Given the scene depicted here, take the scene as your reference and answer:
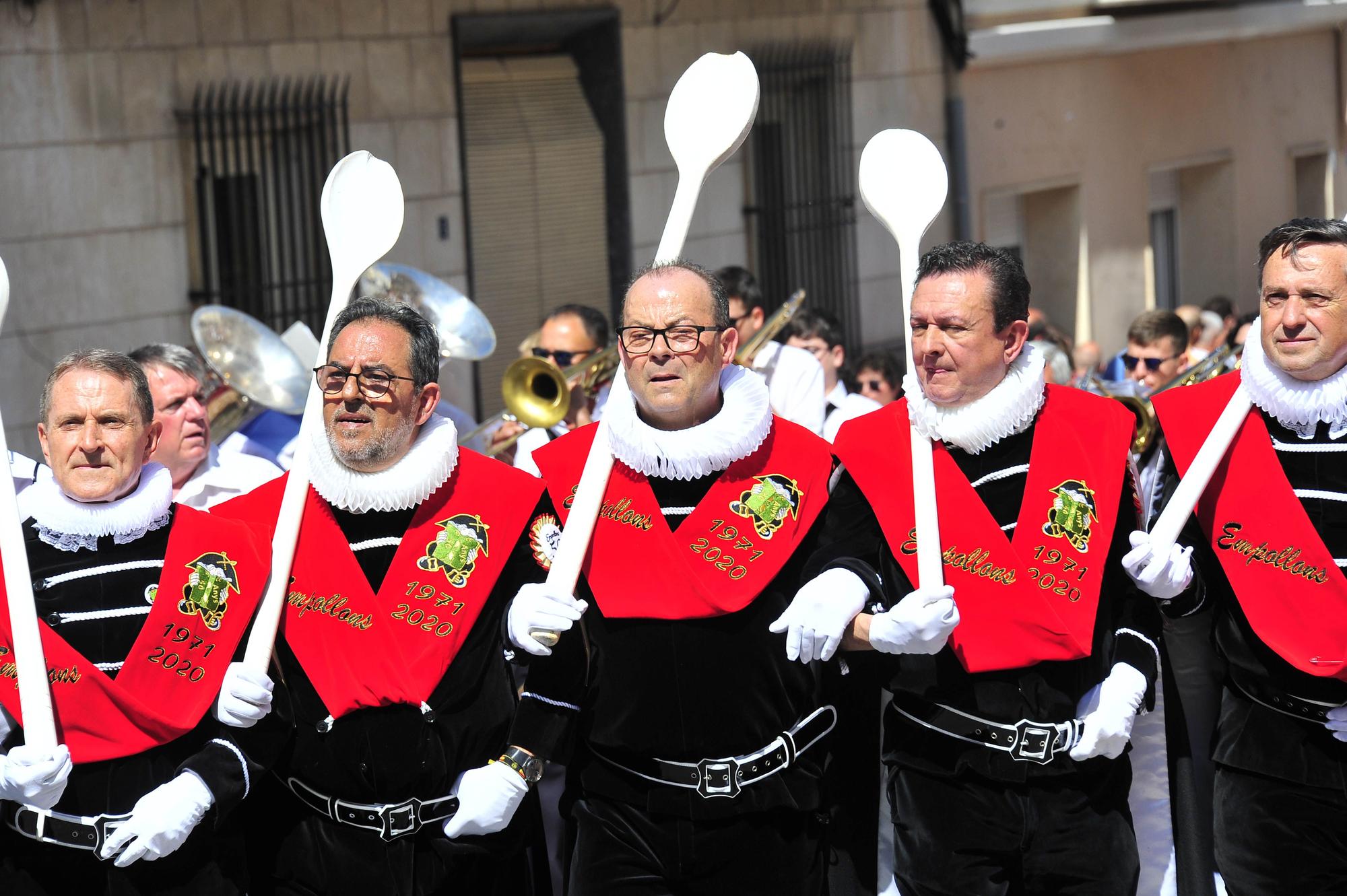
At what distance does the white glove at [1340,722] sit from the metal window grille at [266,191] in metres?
7.11

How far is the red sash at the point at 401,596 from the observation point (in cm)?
400

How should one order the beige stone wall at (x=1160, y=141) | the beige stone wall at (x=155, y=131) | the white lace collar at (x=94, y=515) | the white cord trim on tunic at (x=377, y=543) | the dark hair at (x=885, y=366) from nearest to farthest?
1. the white lace collar at (x=94, y=515)
2. the white cord trim on tunic at (x=377, y=543)
3. the dark hair at (x=885, y=366)
4. the beige stone wall at (x=155, y=131)
5. the beige stone wall at (x=1160, y=141)

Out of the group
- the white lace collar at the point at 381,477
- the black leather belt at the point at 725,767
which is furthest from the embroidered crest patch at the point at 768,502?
the white lace collar at the point at 381,477

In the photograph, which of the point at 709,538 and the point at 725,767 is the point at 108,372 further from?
the point at 725,767

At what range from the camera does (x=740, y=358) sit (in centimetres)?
755

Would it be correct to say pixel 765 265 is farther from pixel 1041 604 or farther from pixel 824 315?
pixel 1041 604

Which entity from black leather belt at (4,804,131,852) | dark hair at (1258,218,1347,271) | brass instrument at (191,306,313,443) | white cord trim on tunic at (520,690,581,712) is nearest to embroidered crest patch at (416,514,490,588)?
white cord trim on tunic at (520,690,581,712)

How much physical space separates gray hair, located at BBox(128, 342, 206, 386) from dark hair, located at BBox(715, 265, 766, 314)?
7.91 feet

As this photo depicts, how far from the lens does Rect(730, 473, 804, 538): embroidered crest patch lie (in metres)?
4.07

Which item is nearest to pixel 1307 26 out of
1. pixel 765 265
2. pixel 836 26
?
pixel 836 26

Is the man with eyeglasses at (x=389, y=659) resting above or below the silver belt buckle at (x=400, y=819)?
above

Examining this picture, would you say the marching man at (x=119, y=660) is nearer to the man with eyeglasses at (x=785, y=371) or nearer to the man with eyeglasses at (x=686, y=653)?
the man with eyeglasses at (x=686, y=653)

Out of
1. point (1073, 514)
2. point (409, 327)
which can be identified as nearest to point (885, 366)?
point (1073, 514)

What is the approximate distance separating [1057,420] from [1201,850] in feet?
4.85
